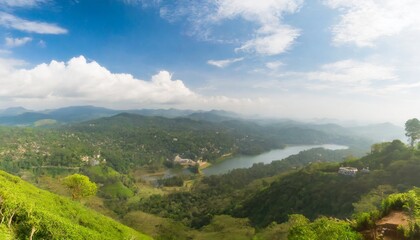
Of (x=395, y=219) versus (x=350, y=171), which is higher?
(x=395, y=219)

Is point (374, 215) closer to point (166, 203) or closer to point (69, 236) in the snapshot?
point (69, 236)

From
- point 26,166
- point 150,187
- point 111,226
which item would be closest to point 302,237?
point 111,226

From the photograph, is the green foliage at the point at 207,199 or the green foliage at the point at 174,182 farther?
the green foliage at the point at 174,182

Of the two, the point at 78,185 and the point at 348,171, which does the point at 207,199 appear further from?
the point at 78,185

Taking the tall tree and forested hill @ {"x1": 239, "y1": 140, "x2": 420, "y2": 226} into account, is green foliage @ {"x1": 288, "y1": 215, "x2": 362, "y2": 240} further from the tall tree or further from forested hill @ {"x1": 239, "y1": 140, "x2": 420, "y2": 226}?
the tall tree

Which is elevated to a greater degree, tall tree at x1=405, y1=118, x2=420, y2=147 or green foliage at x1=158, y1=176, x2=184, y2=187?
tall tree at x1=405, y1=118, x2=420, y2=147

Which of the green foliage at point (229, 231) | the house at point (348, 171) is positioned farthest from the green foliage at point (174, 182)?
the green foliage at point (229, 231)

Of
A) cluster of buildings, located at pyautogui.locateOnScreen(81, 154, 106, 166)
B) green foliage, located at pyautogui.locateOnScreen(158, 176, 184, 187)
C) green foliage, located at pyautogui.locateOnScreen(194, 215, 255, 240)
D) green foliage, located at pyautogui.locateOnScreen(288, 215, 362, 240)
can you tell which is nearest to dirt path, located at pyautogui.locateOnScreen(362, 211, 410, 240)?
green foliage, located at pyautogui.locateOnScreen(288, 215, 362, 240)

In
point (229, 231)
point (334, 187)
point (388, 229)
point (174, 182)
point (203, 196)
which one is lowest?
point (174, 182)

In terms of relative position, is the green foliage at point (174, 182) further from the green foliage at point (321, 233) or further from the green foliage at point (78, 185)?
the green foliage at point (321, 233)

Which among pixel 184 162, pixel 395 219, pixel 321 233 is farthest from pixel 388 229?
pixel 184 162

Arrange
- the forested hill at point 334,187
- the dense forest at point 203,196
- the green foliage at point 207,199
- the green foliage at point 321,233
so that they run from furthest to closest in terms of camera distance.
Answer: the green foliage at point 207,199
the forested hill at point 334,187
the dense forest at point 203,196
the green foliage at point 321,233
